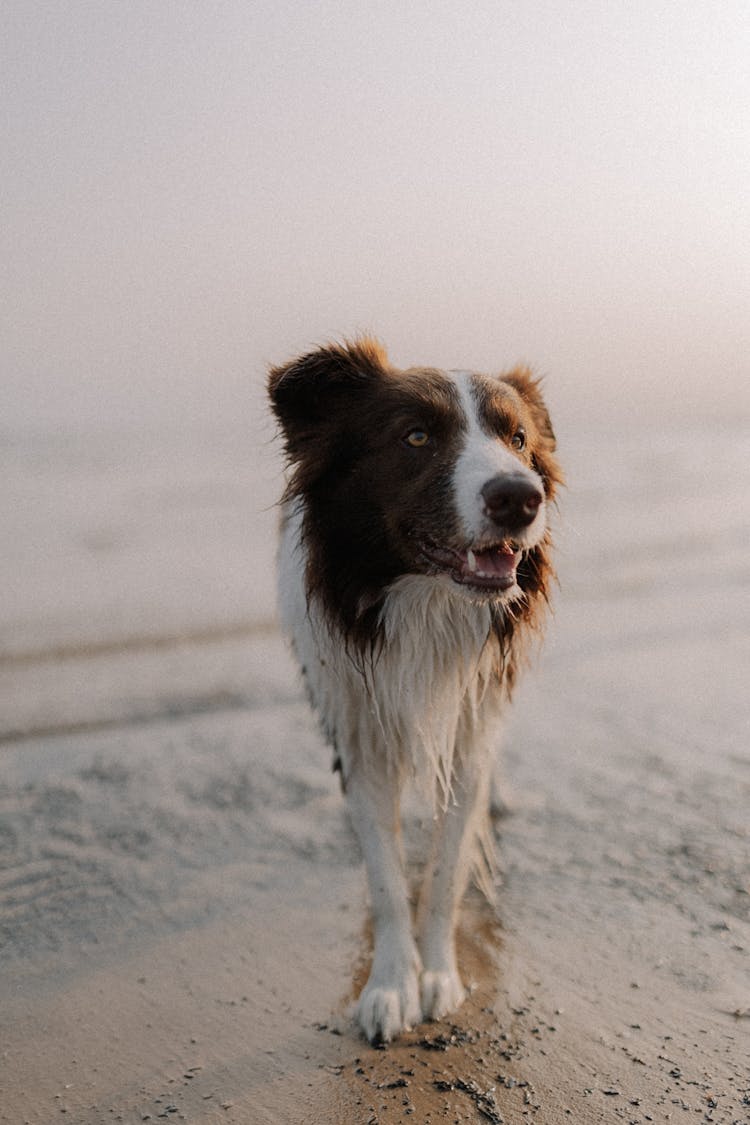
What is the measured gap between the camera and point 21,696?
6426mm

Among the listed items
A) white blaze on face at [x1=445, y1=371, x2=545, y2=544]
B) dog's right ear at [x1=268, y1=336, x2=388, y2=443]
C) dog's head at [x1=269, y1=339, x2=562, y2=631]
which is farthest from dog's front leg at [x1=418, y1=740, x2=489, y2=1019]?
dog's right ear at [x1=268, y1=336, x2=388, y2=443]

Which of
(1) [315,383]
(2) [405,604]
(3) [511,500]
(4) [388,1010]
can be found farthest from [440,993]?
(1) [315,383]

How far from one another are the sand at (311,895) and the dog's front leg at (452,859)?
5.8 inches

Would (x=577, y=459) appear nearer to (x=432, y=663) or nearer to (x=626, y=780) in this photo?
(x=626, y=780)

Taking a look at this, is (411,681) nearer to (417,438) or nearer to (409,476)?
(409,476)

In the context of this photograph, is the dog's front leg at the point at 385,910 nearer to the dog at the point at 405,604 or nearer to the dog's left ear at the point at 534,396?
the dog at the point at 405,604

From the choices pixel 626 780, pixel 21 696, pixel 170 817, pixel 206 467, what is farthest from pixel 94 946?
pixel 206 467

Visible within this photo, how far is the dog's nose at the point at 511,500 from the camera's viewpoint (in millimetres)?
2795

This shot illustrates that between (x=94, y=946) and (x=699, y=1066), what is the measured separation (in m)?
2.09

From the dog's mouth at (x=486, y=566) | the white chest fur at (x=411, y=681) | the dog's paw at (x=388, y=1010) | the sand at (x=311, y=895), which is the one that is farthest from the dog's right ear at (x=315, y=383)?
the dog's paw at (x=388, y=1010)

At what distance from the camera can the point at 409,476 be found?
3170 mm

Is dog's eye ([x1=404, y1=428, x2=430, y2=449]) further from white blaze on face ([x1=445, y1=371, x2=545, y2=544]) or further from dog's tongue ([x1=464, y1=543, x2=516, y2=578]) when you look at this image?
dog's tongue ([x1=464, y1=543, x2=516, y2=578])

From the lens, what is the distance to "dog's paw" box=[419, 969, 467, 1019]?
3.15 m

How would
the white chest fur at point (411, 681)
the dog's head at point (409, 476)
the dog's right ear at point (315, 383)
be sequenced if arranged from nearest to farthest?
the dog's head at point (409, 476), the white chest fur at point (411, 681), the dog's right ear at point (315, 383)
